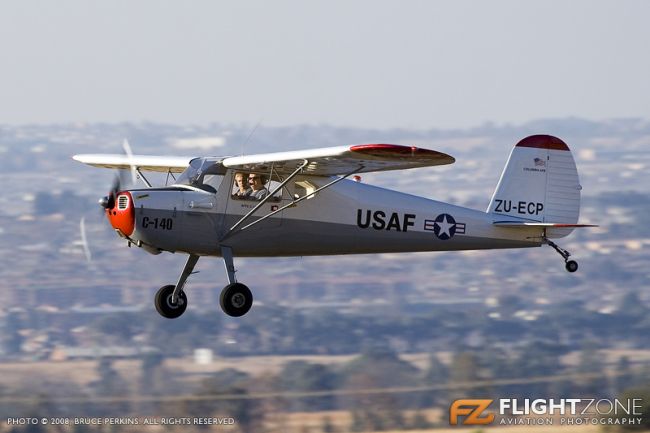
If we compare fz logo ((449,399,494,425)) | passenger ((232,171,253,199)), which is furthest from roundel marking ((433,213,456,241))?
fz logo ((449,399,494,425))

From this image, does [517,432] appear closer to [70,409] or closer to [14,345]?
[70,409]

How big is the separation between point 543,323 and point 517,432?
186 ft

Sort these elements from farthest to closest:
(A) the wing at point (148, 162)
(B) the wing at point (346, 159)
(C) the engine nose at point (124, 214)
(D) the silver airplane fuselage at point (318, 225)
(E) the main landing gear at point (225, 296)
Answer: (A) the wing at point (148, 162), (E) the main landing gear at point (225, 296), (D) the silver airplane fuselage at point (318, 225), (C) the engine nose at point (124, 214), (B) the wing at point (346, 159)

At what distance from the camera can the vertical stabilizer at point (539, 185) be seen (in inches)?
758

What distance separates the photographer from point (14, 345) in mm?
83938

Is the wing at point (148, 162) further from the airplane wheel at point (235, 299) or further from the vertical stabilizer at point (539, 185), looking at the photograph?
the vertical stabilizer at point (539, 185)

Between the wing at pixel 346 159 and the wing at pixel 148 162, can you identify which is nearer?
the wing at pixel 346 159

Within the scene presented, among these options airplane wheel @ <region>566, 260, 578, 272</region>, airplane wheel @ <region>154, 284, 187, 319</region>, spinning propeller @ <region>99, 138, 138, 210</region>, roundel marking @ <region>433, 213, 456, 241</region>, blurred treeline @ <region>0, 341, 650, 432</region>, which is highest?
spinning propeller @ <region>99, 138, 138, 210</region>

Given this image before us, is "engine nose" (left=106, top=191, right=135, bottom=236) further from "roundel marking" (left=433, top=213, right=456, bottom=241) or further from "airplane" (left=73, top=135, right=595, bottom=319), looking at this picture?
"roundel marking" (left=433, top=213, right=456, bottom=241)

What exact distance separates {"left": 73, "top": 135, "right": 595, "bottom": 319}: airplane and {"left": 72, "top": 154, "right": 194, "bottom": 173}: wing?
0.15ft

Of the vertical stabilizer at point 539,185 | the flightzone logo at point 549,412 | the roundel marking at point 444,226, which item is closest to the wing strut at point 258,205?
the roundel marking at point 444,226

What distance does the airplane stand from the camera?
54.0 ft

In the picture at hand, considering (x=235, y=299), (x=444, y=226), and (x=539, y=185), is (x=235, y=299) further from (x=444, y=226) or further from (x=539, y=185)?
(x=539, y=185)

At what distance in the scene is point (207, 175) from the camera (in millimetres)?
17016
